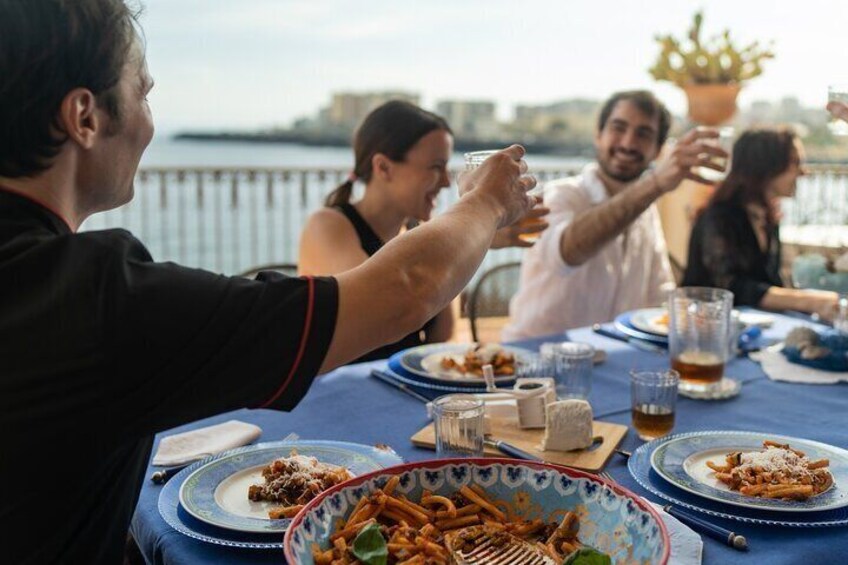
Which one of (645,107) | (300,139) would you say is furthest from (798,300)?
(300,139)

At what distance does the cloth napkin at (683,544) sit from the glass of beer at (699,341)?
2.43 feet

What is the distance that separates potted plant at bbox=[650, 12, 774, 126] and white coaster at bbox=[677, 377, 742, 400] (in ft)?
11.7

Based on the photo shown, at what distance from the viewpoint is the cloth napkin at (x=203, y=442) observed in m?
1.35

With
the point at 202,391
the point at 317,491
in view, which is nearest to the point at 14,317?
the point at 202,391

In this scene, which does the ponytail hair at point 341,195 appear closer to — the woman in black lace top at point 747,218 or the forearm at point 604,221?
the forearm at point 604,221

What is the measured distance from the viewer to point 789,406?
5.64 ft

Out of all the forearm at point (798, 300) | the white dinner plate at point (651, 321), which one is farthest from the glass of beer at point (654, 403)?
the forearm at point (798, 300)

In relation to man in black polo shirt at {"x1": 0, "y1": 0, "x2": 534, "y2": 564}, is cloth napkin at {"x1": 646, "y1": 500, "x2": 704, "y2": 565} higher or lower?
lower

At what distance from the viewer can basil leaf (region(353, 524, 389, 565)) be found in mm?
913

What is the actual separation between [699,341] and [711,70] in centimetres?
360

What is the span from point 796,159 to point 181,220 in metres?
4.87

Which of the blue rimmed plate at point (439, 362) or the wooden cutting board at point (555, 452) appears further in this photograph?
the blue rimmed plate at point (439, 362)

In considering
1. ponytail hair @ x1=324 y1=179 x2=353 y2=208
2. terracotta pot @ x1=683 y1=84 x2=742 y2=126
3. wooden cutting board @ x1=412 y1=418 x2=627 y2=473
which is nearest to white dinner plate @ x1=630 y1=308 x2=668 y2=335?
wooden cutting board @ x1=412 y1=418 x2=627 y2=473

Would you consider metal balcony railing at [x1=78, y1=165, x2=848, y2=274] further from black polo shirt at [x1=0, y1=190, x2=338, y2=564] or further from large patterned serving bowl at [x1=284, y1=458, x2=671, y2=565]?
black polo shirt at [x1=0, y1=190, x2=338, y2=564]
